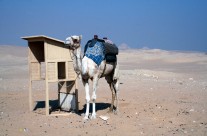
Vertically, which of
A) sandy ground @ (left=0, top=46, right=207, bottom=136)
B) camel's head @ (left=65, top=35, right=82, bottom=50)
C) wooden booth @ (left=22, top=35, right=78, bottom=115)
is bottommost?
sandy ground @ (left=0, top=46, right=207, bottom=136)

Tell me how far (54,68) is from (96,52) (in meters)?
1.72

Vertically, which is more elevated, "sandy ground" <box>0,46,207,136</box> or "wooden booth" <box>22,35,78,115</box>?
"wooden booth" <box>22,35,78,115</box>

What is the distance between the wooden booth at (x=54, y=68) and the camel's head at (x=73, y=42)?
1.07 meters

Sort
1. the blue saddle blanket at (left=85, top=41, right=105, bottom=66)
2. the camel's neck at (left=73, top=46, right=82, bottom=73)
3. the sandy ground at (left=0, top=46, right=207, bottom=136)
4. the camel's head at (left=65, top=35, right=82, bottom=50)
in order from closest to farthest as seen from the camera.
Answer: the sandy ground at (left=0, top=46, right=207, bottom=136)
the camel's head at (left=65, top=35, right=82, bottom=50)
the camel's neck at (left=73, top=46, right=82, bottom=73)
the blue saddle blanket at (left=85, top=41, right=105, bottom=66)

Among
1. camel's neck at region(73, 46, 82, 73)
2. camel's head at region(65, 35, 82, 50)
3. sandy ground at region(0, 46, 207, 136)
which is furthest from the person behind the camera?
camel's neck at region(73, 46, 82, 73)

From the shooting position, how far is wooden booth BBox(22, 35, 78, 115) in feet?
39.2

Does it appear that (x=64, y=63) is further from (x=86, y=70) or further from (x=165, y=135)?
(x=165, y=135)

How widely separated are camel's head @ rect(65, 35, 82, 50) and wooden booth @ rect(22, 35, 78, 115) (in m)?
1.07

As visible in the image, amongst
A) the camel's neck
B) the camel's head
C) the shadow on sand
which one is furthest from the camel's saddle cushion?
the shadow on sand

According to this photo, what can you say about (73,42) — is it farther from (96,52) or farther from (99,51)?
(99,51)

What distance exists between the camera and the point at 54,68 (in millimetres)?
12078

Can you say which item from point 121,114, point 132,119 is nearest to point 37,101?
point 121,114

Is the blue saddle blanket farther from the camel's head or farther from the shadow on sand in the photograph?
the shadow on sand

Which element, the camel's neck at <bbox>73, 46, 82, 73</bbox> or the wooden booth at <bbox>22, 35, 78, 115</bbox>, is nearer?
the camel's neck at <bbox>73, 46, 82, 73</bbox>
